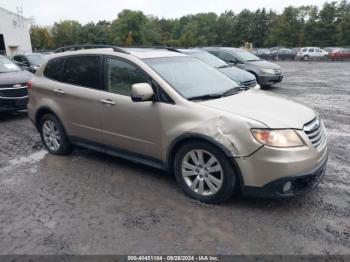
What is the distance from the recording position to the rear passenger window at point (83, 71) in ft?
16.1

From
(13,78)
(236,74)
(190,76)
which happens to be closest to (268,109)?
(190,76)

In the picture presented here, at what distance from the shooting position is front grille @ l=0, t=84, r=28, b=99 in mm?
8416

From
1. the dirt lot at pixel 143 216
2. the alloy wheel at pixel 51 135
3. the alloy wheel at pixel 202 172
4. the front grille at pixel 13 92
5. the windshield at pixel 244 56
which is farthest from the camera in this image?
the windshield at pixel 244 56

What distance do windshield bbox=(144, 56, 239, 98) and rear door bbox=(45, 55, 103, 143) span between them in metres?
0.89

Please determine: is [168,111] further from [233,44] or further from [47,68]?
[233,44]

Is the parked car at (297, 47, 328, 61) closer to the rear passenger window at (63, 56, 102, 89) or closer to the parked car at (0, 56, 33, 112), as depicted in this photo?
the parked car at (0, 56, 33, 112)

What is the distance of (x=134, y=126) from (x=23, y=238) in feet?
5.81

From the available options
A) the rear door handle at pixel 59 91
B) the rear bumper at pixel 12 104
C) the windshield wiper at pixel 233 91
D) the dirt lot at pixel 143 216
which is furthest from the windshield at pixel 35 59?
the windshield wiper at pixel 233 91

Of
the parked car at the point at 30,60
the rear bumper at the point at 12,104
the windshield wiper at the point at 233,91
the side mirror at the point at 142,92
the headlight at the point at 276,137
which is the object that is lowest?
the rear bumper at the point at 12,104

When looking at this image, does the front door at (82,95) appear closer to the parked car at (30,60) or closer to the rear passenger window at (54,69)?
the rear passenger window at (54,69)

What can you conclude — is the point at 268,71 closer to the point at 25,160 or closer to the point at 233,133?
the point at 25,160

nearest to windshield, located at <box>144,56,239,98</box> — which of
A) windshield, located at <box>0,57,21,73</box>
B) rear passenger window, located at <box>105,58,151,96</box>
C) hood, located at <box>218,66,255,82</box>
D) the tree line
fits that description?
rear passenger window, located at <box>105,58,151,96</box>

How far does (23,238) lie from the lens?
3412 mm

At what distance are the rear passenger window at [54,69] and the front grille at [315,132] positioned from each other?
12.3ft
